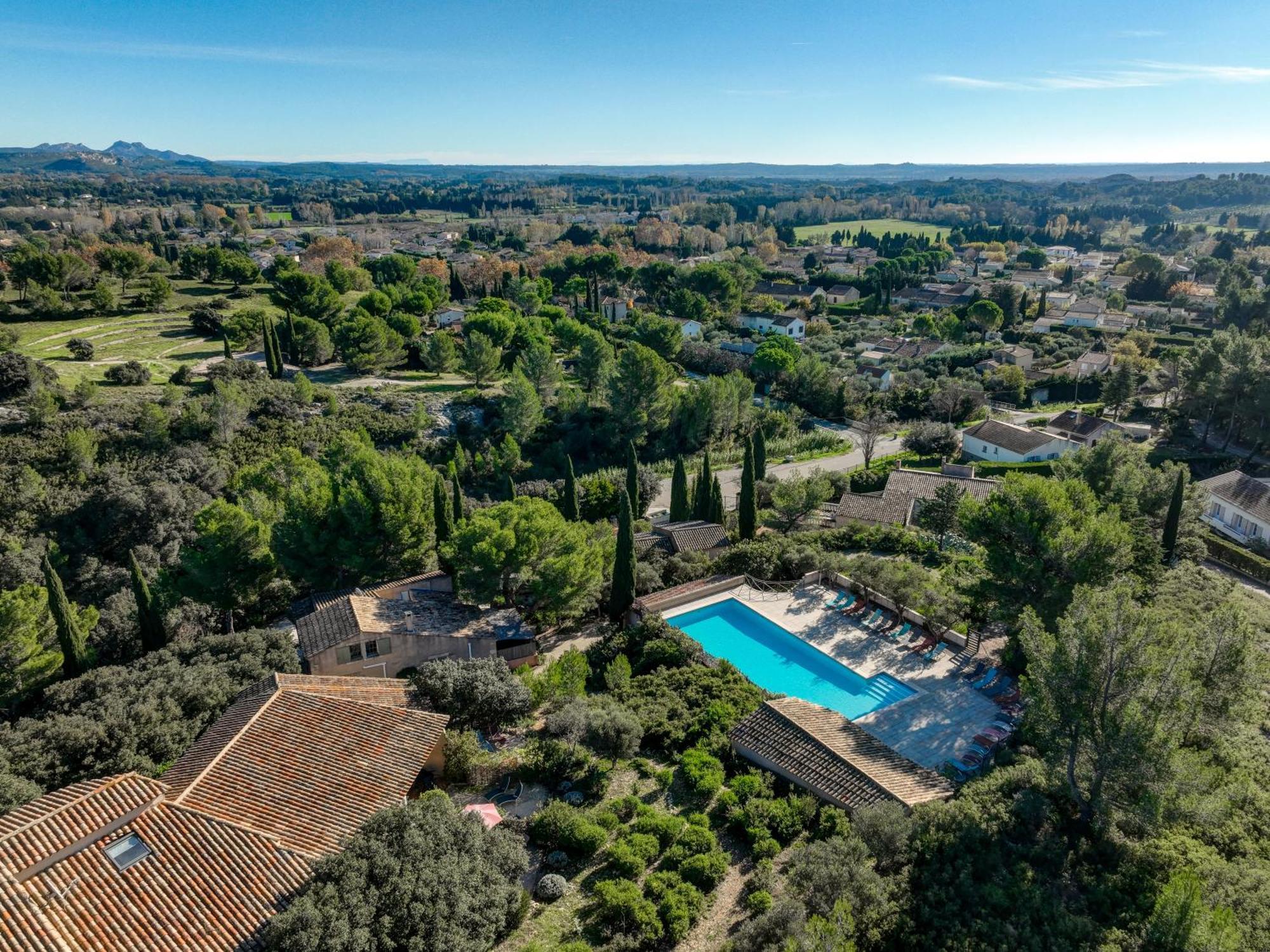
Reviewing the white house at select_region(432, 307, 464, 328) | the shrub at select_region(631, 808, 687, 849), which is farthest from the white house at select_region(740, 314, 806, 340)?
the shrub at select_region(631, 808, 687, 849)

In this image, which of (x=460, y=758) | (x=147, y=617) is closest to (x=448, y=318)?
(x=147, y=617)

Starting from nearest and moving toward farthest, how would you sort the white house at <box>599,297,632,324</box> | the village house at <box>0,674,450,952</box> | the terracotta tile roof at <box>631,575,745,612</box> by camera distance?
the village house at <box>0,674,450,952</box> < the terracotta tile roof at <box>631,575,745,612</box> < the white house at <box>599,297,632,324</box>

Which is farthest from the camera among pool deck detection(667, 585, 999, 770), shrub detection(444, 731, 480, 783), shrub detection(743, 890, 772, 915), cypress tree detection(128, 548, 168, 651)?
cypress tree detection(128, 548, 168, 651)

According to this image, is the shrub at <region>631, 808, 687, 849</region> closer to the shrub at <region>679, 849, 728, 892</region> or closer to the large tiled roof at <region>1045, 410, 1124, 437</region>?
the shrub at <region>679, 849, 728, 892</region>

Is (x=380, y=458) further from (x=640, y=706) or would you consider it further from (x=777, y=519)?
(x=777, y=519)

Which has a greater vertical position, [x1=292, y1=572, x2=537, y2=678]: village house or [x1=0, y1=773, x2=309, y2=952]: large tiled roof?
[x1=0, y1=773, x2=309, y2=952]: large tiled roof

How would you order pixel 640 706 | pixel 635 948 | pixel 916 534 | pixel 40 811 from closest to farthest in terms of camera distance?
pixel 635 948, pixel 40 811, pixel 640 706, pixel 916 534

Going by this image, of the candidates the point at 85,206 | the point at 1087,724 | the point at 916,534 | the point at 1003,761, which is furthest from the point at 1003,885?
the point at 85,206

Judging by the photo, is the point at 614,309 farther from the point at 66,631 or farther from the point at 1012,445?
the point at 66,631
